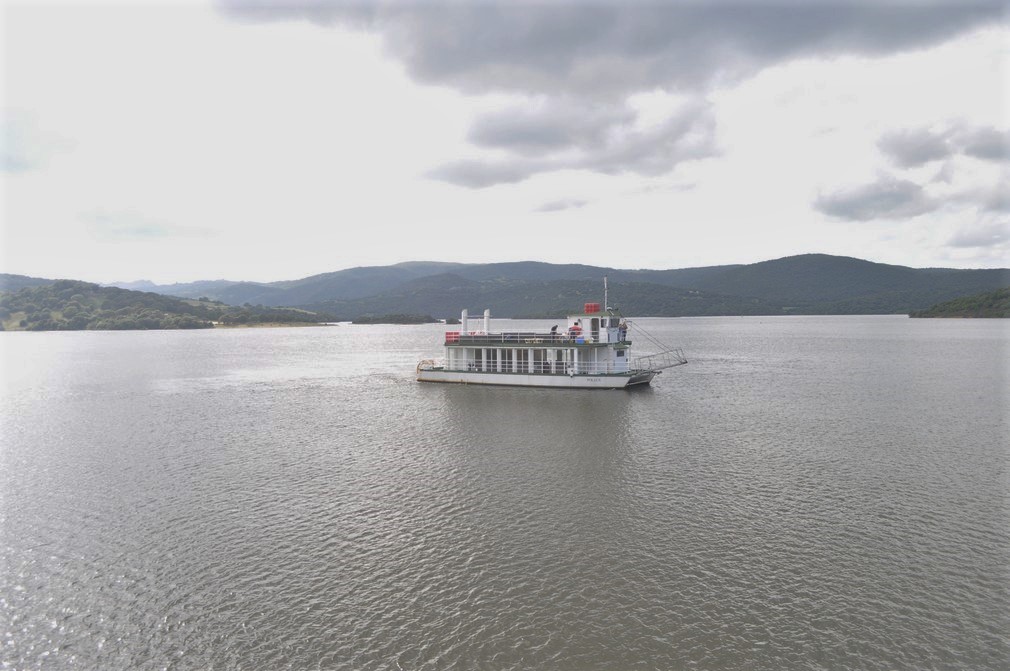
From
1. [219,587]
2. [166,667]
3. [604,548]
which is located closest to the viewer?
[166,667]

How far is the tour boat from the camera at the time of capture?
65.2m

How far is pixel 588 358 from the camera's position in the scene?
2650 inches

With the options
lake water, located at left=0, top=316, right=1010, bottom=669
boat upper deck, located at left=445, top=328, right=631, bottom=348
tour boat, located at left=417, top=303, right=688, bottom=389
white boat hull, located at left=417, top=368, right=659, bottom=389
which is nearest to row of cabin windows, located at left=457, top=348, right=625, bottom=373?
tour boat, located at left=417, top=303, right=688, bottom=389

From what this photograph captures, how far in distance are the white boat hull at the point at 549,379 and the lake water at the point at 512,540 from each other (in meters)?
12.9

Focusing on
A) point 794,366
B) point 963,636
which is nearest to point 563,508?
point 963,636

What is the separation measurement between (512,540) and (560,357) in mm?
45367

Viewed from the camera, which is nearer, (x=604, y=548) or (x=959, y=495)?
(x=604, y=548)

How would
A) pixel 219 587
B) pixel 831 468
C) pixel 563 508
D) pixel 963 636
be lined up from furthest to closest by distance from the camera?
1. pixel 831 468
2. pixel 563 508
3. pixel 219 587
4. pixel 963 636

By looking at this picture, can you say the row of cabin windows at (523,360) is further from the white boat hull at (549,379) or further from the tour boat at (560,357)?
the white boat hull at (549,379)

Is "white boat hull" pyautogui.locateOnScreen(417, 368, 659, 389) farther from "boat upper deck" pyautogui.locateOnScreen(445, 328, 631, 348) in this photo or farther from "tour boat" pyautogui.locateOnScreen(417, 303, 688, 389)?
"boat upper deck" pyautogui.locateOnScreen(445, 328, 631, 348)

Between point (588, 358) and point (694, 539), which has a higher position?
point (588, 358)

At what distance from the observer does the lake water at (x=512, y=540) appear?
54.8ft

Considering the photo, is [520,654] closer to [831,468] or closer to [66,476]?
[831,468]

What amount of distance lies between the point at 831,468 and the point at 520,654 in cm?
2647
